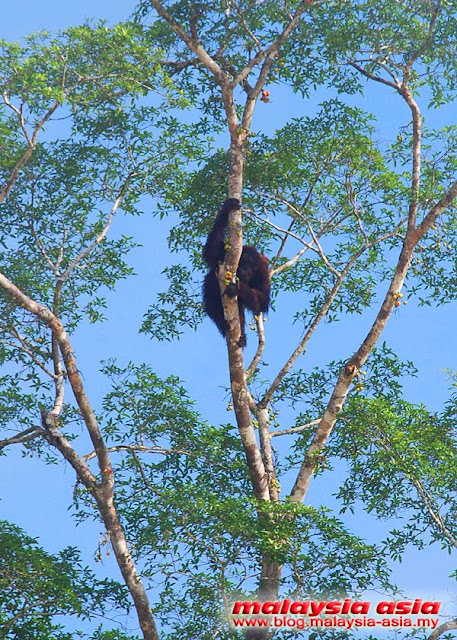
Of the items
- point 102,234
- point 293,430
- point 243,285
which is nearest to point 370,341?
point 243,285

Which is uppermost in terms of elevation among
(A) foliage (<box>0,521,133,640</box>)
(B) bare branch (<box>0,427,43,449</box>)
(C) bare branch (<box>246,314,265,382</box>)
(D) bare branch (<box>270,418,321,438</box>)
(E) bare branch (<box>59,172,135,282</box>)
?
(E) bare branch (<box>59,172,135,282</box>)

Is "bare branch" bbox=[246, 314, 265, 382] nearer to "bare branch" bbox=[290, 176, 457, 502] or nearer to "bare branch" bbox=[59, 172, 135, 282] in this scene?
"bare branch" bbox=[290, 176, 457, 502]

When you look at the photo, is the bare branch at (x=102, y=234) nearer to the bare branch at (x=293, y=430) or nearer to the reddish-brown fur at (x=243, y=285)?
the reddish-brown fur at (x=243, y=285)

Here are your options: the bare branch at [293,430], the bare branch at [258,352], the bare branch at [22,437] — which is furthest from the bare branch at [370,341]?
the bare branch at [22,437]

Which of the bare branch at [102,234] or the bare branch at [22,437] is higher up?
the bare branch at [102,234]

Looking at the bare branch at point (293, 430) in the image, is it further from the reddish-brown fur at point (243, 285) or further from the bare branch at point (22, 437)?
the bare branch at point (22, 437)

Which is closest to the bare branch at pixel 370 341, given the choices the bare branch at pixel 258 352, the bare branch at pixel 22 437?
the bare branch at pixel 258 352

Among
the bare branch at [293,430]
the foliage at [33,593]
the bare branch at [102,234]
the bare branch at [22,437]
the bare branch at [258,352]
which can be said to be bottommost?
the foliage at [33,593]

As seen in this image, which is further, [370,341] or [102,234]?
[102,234]

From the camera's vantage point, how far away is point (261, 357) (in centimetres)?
1038

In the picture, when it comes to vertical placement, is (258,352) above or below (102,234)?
below

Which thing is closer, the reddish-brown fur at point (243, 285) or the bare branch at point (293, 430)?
the reddish-brown fur at point (243, 285)

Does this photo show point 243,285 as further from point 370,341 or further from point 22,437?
point 22,437

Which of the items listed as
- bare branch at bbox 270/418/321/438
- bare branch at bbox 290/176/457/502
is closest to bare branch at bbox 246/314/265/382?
bare branch at bbox 270/418/321/438
